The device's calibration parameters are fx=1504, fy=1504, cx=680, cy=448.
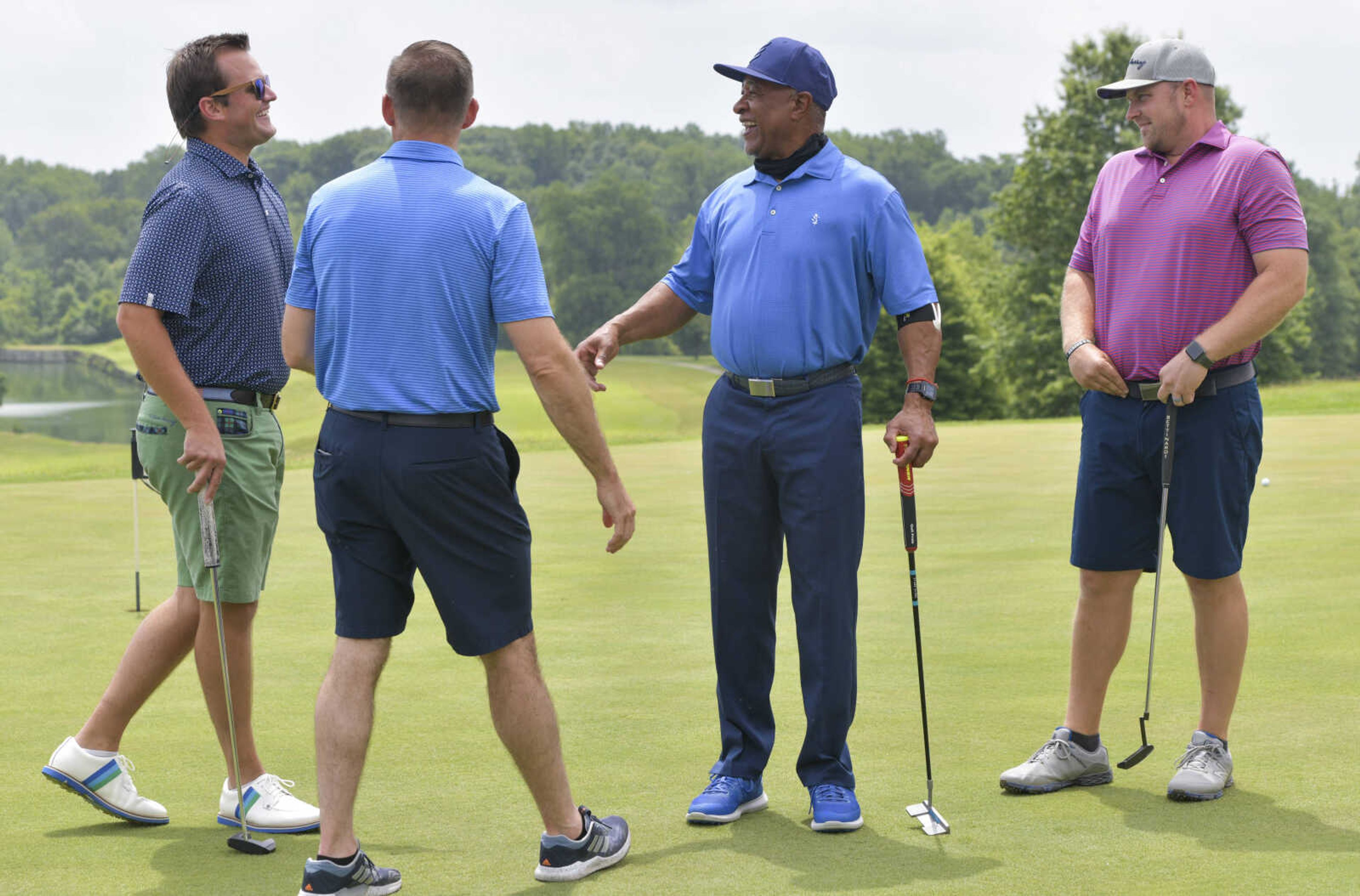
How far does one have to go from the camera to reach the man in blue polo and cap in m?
4.32

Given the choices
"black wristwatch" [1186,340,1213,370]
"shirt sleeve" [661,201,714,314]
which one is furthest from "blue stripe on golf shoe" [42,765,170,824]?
"black wristwatch" [1186,340,1213,370]

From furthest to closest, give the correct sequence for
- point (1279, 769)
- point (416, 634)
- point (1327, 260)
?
1. point (1327, 260)
2. point (416, 634)
3. point (1279, 769)

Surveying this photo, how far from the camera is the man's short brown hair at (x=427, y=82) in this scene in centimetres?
371

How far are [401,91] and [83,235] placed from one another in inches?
5478

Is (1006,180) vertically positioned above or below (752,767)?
above

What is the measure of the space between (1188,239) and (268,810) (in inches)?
123

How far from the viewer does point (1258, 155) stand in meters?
4.43

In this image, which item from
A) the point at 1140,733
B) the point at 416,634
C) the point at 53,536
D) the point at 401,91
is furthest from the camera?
the point at 53,536

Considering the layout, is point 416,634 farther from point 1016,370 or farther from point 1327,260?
point 1327,260

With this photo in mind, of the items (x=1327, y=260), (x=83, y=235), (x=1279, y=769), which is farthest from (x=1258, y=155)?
(x=83, y=235)

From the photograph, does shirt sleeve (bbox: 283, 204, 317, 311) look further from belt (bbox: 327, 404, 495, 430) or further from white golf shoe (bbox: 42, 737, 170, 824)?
white golf shoe (bbox: 42, 737, 170, 824)

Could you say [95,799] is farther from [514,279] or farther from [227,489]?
[514,279]

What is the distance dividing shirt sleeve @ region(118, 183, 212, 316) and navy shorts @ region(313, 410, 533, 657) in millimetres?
612

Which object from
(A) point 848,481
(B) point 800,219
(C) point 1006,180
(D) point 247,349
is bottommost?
(A) point 848,481
